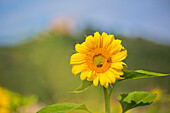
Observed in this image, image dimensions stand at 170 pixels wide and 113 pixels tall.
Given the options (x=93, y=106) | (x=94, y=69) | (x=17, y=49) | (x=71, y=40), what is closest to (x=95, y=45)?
(x=94, y=69)

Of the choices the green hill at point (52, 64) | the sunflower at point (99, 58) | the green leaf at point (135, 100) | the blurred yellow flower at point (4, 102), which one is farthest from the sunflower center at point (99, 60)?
the green hill at point (52, 64)

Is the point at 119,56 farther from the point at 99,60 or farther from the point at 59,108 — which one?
the point at 59,108

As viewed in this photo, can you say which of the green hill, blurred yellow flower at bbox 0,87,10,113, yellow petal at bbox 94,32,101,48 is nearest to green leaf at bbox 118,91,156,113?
yellow petal at bbox 94,32,101,48

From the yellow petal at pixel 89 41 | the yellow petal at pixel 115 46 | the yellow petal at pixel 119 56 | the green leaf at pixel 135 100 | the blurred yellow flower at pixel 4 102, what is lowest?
the green leaf at pixel 135 100

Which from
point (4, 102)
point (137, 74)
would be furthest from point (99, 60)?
point (4, 102)

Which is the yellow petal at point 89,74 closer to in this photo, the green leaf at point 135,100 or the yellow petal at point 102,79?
the yellow petal at point 102,79

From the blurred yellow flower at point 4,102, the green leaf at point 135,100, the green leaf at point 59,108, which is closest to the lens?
the green leaf at point 59,108
